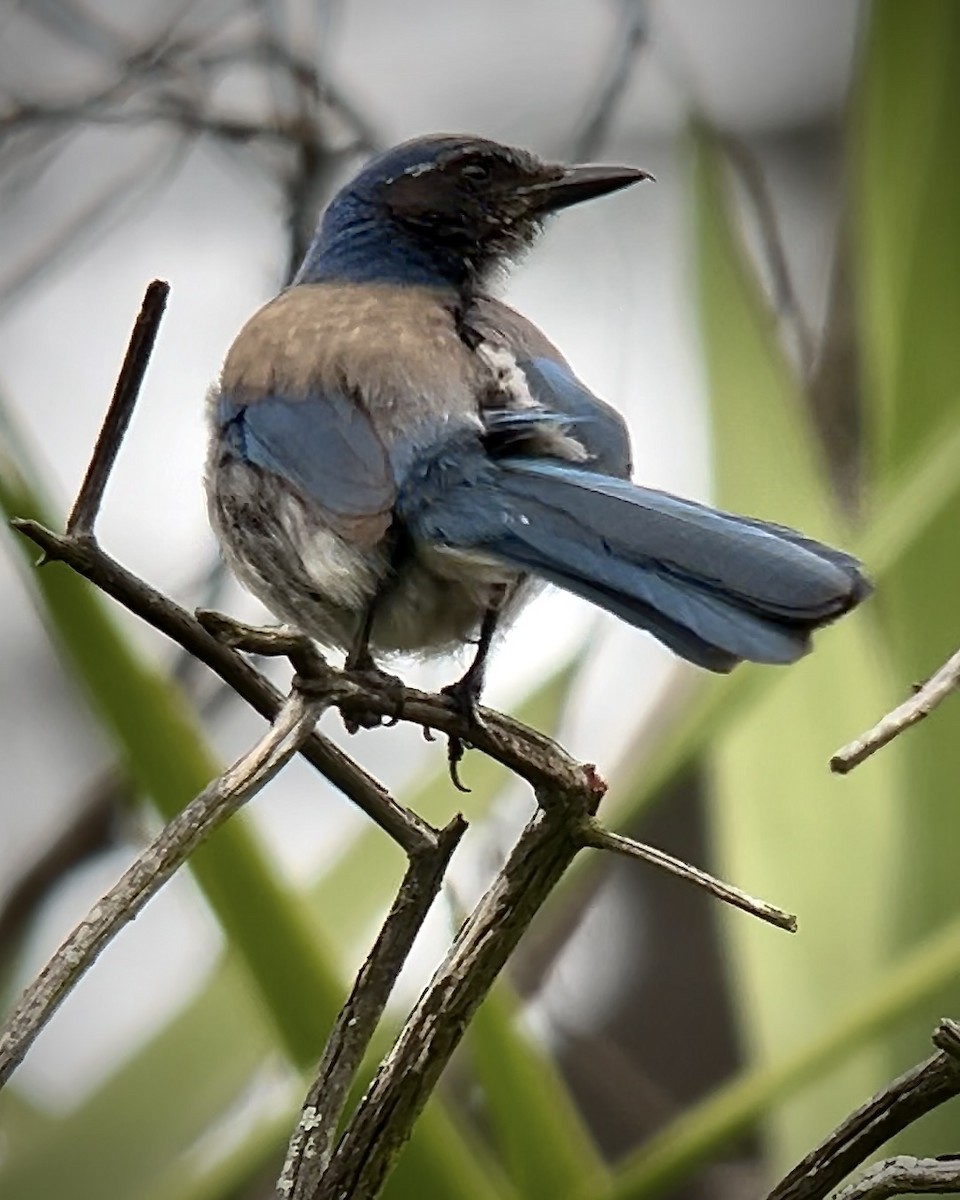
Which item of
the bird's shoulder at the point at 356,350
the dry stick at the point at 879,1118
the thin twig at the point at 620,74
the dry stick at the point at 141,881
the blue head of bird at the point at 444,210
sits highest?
the thin twig at the point at 620,74

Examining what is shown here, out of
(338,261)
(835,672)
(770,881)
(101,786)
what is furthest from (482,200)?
(101,786)

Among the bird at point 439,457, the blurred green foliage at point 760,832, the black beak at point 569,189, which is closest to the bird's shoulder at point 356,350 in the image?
the bird at point 439,457

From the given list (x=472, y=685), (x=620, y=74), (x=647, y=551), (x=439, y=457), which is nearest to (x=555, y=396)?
(x=439, y=457)

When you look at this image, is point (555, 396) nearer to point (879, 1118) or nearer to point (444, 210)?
point (444, 210)

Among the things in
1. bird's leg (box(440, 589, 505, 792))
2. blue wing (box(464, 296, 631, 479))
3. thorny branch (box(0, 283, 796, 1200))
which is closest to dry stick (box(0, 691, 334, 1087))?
thorny branch (box(0, 283, 796, 1200))

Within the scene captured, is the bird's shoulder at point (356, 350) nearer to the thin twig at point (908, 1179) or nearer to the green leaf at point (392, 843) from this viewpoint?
the green leaf at point (392, 843)

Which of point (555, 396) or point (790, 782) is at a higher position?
point (555, 396)

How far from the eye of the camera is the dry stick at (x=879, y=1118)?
0.71 meters

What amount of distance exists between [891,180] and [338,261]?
0.58 m

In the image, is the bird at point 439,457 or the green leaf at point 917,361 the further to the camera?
the green leaf at point 917,361

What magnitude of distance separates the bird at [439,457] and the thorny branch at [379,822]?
4.4 inches

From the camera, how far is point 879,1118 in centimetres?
74

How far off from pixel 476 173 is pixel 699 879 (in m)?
0.83

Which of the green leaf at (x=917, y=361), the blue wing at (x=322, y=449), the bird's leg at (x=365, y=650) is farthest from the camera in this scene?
the green leaf at (x=917, y=361)
